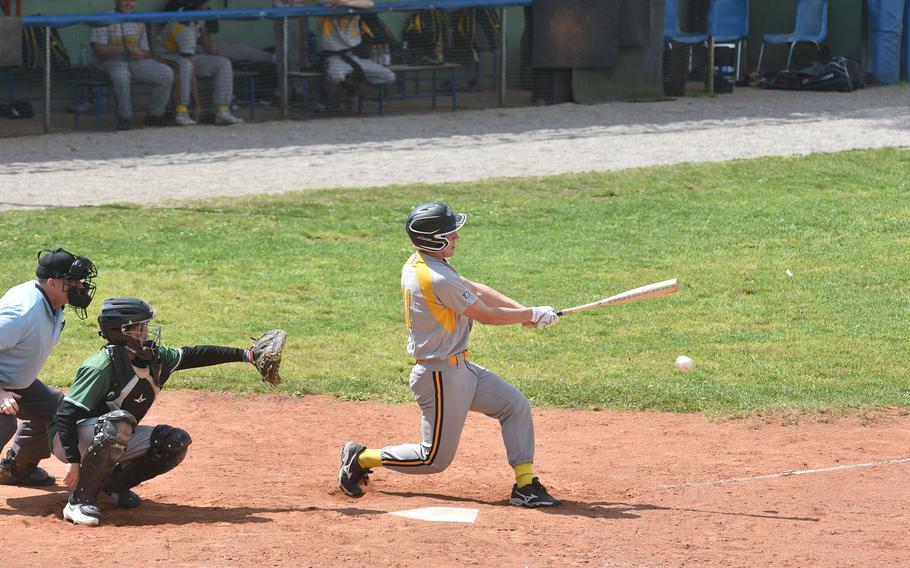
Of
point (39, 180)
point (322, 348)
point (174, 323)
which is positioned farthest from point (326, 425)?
point (39, 180)

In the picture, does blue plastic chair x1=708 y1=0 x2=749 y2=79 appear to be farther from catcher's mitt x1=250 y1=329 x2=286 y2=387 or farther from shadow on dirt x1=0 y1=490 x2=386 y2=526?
shadow on dirt x1=0 y1=490 x2=386 y2=526

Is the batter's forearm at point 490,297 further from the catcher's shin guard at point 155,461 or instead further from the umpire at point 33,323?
the umpire at point 33,323

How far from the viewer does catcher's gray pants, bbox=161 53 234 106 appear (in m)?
16.8

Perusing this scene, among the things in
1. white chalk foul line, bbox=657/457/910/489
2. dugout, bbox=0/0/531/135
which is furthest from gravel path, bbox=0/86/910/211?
white chalk foul line, bbox=657/457/910/489

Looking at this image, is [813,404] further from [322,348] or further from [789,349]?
[322,348]

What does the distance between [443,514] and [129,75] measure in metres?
11.5

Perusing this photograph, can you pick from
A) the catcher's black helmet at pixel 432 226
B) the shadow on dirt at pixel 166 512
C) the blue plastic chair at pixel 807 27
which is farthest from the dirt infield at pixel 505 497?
the blue plastic chair at pixel 807 27

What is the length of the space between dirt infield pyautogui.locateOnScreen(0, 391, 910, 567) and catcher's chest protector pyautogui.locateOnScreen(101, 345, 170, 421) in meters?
0.55

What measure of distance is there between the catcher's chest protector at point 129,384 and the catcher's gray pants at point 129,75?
10.6 metres

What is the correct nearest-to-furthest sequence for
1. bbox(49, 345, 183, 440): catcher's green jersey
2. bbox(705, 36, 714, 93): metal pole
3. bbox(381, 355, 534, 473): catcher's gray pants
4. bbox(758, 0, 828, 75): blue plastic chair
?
bbox(49, 345, 183, 440): catcher's green jersey
bbox(381, 355, 534, 473): catcher's gray pants
bbox(705, 36, 714, 93): metal pole
bbox(758, 0, 828, 75): blue plastic chair

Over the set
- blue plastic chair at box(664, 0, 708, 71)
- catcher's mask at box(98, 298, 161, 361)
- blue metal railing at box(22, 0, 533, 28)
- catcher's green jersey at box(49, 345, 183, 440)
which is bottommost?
catcher's green jersey at box(49, 345, 183, 440)

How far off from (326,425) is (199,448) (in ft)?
3.05

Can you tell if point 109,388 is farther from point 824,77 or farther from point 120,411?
point 824,77

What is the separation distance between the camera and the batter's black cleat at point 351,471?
6.87 meters
